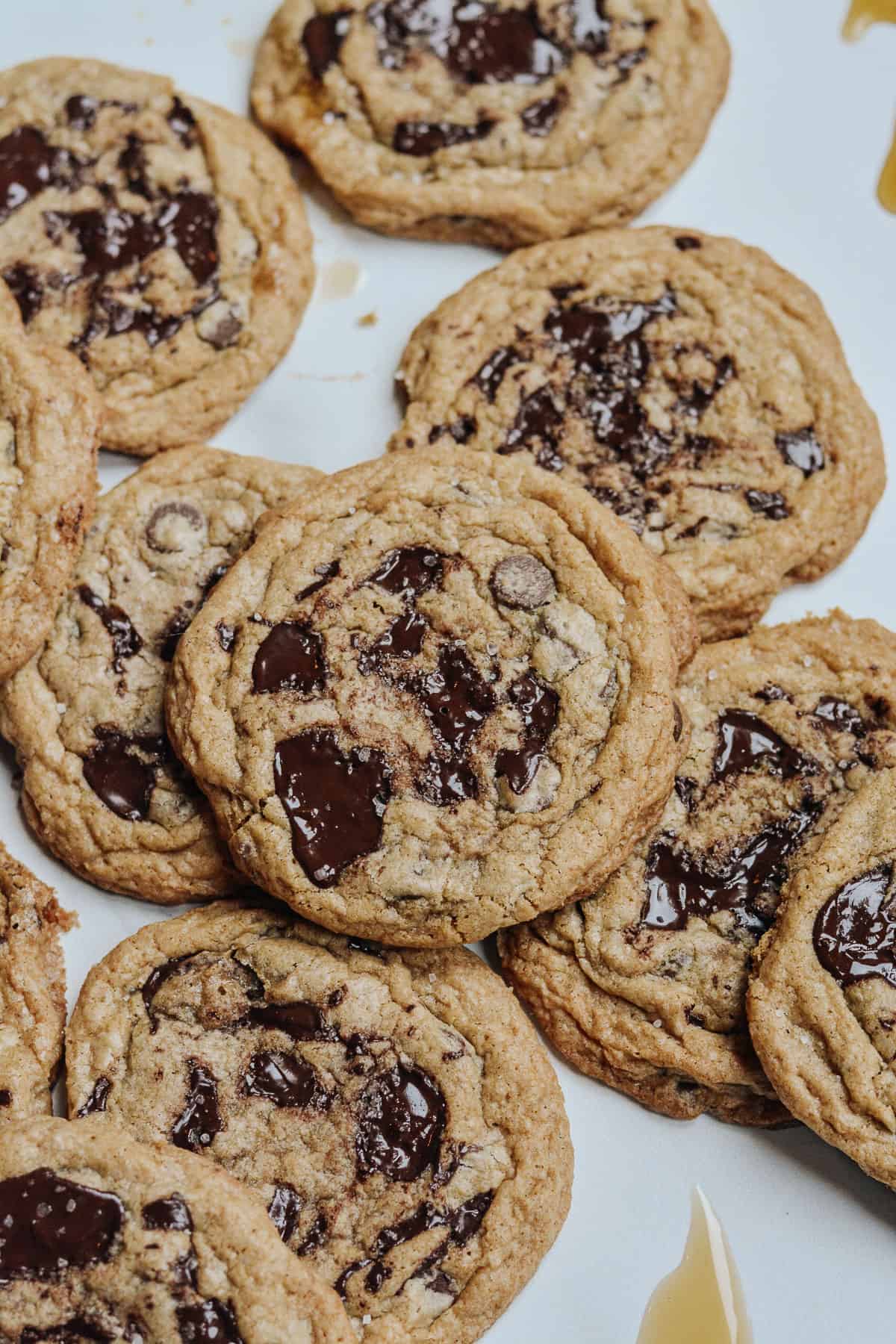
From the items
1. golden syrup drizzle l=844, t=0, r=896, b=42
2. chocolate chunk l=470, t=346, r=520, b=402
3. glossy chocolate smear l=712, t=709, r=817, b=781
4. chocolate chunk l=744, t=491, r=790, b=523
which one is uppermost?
golden syrup drizzle l=844, t=0, r=896, b=42

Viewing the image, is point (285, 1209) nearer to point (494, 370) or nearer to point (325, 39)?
point (494, 370)

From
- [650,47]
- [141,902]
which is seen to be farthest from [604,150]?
[141,902]

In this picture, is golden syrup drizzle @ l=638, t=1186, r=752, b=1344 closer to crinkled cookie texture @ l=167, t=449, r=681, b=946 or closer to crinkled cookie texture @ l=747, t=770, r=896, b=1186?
crinkled cookie texture @ l=747, t=770, r=896, b=1186

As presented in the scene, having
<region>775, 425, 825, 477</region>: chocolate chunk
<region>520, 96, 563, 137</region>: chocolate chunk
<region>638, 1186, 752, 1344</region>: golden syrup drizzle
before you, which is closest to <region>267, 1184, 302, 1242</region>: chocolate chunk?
<region>638, 1186, 752, 1344</region>: golden syrup drizzle

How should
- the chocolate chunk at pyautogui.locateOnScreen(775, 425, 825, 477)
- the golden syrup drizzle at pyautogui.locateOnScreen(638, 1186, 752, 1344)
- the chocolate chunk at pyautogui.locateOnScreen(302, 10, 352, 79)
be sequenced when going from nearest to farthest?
the golden syrup drizzle at pyautogui.locateOnScreen(638, 1186, 752, 1344) → the chocolate chunk at pyautogui.locateOnScreen(775, 425, 825, 477) → the chocolate chunk at pyautogui.locateOnScreen(302, 10, 352, 79)

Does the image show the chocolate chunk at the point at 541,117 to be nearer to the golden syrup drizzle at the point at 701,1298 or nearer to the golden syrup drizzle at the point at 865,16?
the golden syrup drizzle at the point at 865,16

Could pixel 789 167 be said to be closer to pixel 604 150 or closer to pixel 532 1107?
pixel 604 150

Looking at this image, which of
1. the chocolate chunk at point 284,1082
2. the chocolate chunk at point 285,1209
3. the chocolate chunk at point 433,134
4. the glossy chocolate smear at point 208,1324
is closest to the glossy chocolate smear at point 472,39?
the chocolate chunk at point 433,134
